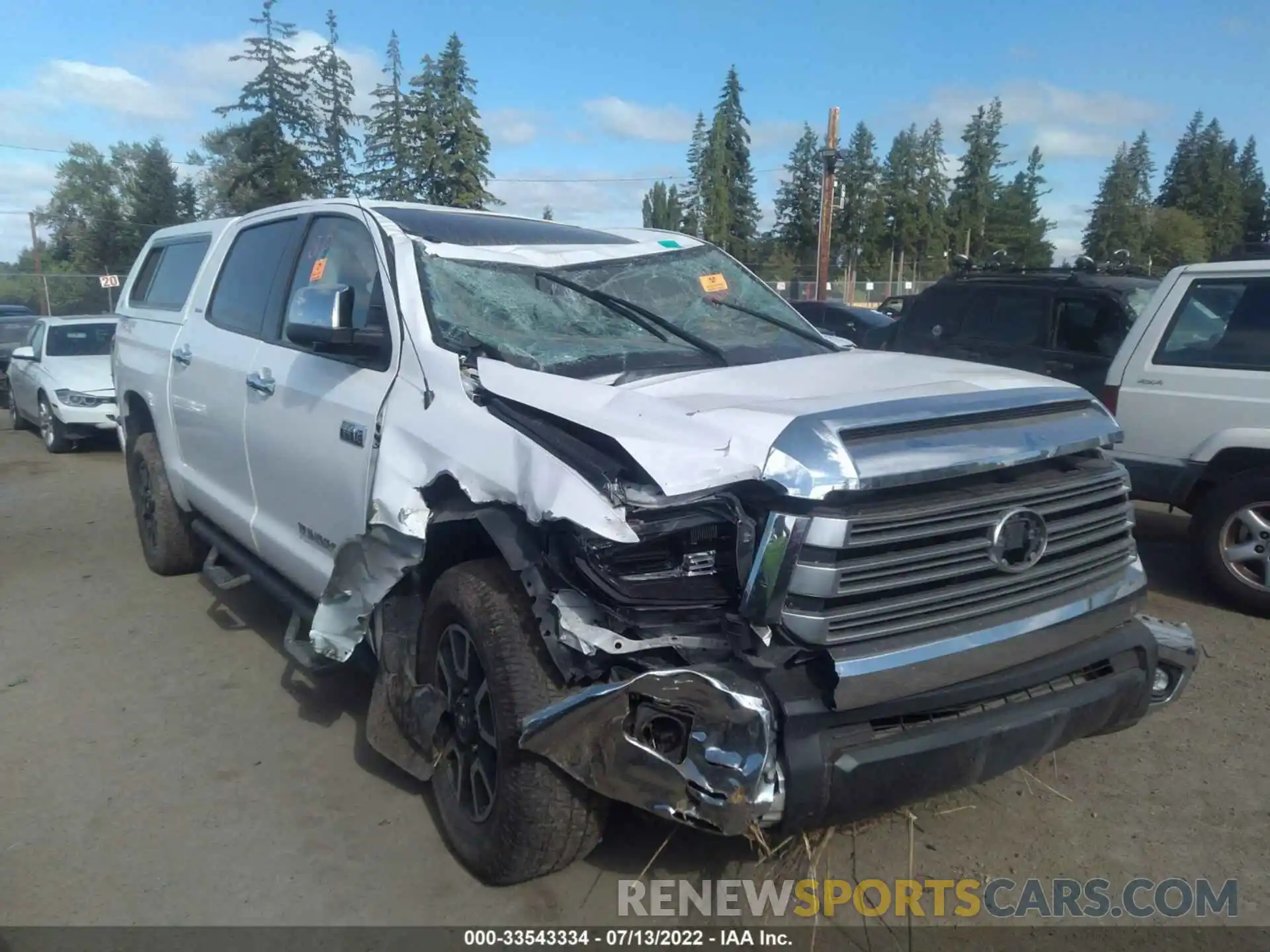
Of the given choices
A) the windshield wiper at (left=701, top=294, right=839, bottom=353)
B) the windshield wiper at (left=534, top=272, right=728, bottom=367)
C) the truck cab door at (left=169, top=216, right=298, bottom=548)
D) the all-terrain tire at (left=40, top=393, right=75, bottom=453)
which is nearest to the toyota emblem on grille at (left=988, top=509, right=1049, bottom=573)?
the windshield wiper at (left=534, top=272, right=728, bottom=367)

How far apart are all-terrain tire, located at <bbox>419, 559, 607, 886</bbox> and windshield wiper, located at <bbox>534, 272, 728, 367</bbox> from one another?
1.22m

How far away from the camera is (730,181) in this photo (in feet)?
194

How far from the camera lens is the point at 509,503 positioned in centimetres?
288

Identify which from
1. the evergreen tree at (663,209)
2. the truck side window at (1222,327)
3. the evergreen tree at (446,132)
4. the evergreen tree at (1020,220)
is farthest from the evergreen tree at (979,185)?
the truck side window at (1222,327)

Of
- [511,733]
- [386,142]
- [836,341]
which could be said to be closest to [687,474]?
[511,733]

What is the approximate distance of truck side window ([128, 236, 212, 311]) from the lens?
5.89 meters

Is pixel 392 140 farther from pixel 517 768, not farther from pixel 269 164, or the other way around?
pixel 517 768

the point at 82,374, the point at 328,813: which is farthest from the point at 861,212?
the point at 328,813

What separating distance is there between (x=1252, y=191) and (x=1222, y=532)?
86.4 metres

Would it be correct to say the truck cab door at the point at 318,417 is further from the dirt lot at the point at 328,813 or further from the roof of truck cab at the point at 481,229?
the dirt lot at the point at 328,813

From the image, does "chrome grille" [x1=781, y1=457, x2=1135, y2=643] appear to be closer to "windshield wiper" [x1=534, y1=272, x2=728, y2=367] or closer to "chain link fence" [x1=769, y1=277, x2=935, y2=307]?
"windshield wiper" [x1=534, y1=272, x2=728, y2=367]

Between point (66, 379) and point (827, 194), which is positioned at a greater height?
point (827, 194)

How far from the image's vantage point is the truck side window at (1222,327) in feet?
18.9

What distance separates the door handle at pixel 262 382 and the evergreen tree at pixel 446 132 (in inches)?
1032
